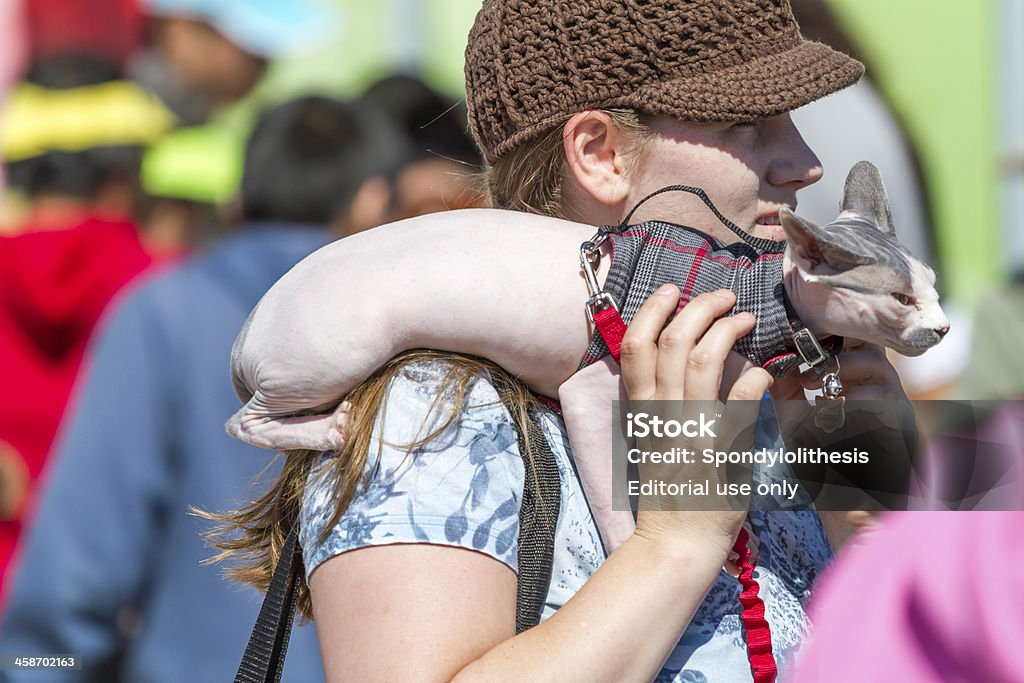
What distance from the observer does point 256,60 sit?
496 centimetres

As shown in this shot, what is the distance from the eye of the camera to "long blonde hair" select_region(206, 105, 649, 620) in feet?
4.60

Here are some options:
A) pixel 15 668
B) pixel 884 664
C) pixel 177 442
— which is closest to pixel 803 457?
pixel 884 664

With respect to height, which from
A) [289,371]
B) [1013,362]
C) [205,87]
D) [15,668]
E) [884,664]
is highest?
[205,87]

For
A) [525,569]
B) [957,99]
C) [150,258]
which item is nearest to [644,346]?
[525,569]

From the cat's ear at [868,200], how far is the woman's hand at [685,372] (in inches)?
8.1

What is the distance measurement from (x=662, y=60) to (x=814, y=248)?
338 mm

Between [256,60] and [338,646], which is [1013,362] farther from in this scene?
[256,60]

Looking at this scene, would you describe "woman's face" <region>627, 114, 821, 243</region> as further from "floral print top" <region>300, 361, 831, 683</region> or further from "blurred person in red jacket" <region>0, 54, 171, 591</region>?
"blurred person in red jacket" <region>0, 54, 171, 591</region>

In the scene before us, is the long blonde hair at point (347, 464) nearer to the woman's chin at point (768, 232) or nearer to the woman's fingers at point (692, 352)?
the woman's fingers at point (692, 352)

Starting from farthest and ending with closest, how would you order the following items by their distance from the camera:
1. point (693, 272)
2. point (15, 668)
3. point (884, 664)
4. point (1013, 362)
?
point (1013, 362)
point (15, 668)
point (693, 272)
point (884, 664)

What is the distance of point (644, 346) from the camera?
4.51 ft

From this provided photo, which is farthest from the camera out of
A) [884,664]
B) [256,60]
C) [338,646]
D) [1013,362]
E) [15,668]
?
[256,60]

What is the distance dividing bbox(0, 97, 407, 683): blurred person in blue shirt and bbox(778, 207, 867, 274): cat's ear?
5.20ft

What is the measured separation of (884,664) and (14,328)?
282cm
